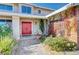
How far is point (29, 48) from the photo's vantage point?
8.78 feet


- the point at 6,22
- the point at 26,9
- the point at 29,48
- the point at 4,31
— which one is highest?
the point at 26,9

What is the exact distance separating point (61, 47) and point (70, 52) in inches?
5.4

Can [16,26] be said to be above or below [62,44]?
above

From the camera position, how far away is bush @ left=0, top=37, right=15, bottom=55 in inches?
100

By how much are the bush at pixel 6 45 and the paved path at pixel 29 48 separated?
8 centimetres

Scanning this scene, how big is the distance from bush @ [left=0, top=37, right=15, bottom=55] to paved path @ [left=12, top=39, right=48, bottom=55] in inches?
3.0

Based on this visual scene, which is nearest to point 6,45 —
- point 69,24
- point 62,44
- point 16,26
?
point 16,26

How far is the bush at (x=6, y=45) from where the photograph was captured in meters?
2.55

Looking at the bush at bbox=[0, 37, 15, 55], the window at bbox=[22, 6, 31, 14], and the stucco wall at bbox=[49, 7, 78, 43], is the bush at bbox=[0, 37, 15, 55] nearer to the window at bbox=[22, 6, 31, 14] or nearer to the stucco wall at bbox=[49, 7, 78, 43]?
the window at bbox=[22, 6, 31, 14]

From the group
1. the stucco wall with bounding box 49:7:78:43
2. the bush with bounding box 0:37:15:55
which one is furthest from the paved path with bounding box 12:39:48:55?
the stucco wall with bounding box 49:7:78:43

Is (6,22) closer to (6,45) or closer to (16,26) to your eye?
(16,26)

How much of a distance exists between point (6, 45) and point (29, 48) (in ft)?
1.07

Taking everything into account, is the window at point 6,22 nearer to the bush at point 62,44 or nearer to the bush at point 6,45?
the bush at point 6,45

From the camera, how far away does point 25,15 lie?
2.68m
